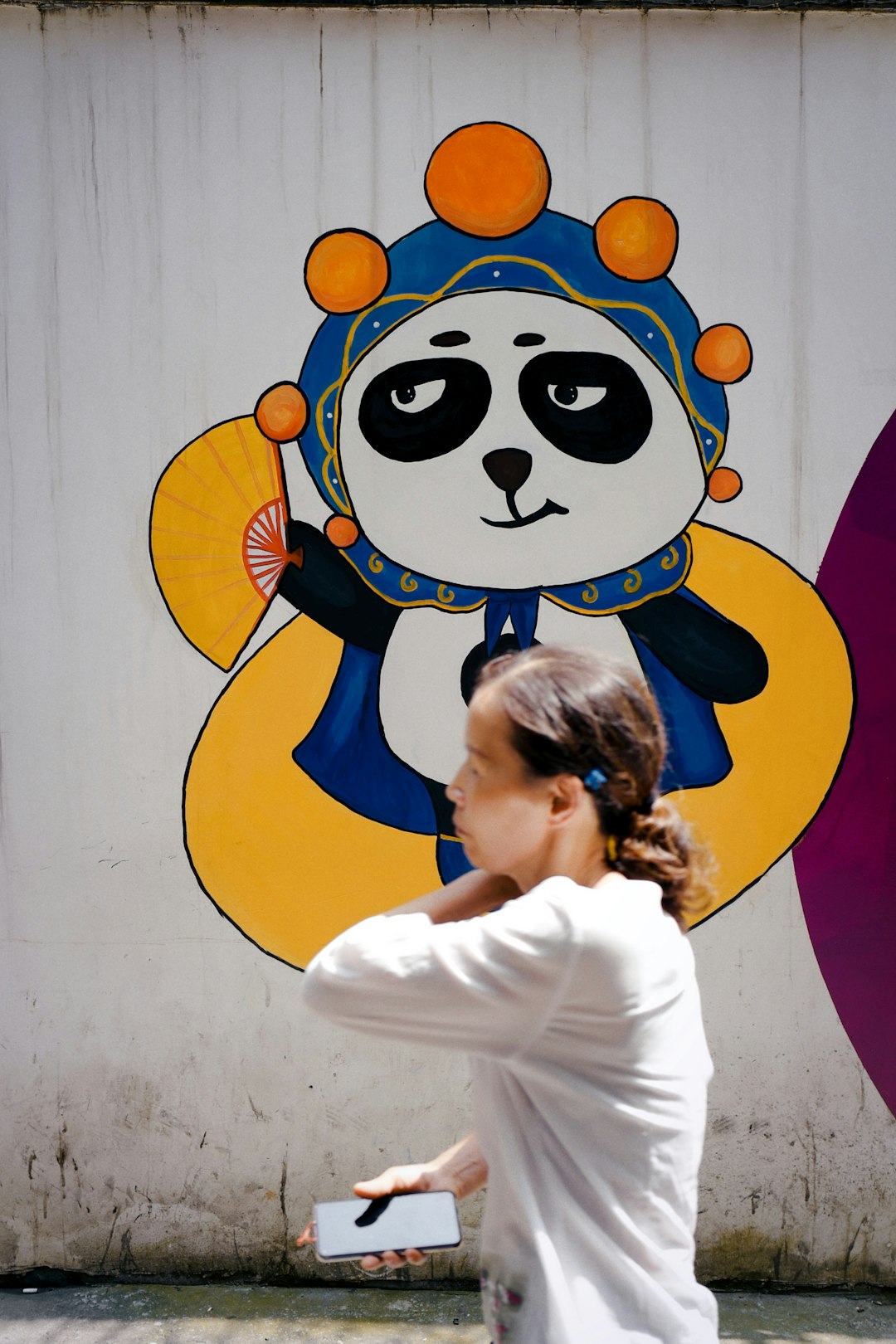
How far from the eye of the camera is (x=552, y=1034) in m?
1.26

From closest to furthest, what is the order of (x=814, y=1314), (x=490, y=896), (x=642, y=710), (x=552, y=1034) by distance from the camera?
(x=552, y=1034) < (x=642, y=710) < (x=490, y=896) < (x=814, y=1314)

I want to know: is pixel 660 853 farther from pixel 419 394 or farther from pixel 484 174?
pixel 484 174

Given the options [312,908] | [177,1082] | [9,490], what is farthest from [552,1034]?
[9,490]

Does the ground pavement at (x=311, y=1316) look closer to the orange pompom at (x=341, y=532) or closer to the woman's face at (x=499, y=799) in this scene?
the orange pompom at (x=341, y=532)

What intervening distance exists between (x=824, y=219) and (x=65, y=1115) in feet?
11.8

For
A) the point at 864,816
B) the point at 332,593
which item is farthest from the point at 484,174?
the point at 864,816

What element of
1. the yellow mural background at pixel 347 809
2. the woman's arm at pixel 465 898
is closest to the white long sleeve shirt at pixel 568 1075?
the woman's arm at pixel 465 898

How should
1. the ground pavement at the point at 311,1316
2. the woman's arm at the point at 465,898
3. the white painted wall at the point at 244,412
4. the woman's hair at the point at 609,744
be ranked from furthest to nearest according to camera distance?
the white painted wall at the point at 244,412 < the ground pavement at the point at 311,1316 < the woman's arm at the point at 465,898 < the woman's hair at the point at 609,744

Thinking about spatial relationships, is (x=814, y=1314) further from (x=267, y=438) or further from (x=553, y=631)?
(x=267, y=438)

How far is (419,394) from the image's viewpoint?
11.7ft

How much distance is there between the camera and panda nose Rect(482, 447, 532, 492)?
3.55 m

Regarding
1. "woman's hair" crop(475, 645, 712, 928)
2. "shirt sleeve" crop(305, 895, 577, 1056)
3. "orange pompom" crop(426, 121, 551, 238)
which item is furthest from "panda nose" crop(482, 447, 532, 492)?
"shirt sleeve" crop(305, 895, 577, 1056)

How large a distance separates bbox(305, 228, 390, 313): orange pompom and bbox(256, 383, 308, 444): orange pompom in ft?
0.91

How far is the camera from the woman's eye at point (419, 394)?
140 inches
